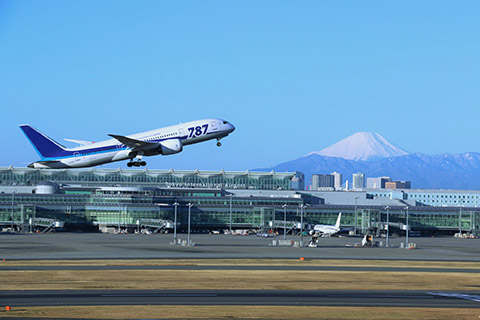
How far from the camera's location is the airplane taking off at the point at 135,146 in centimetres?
8456

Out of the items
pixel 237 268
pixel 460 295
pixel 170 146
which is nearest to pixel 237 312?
pixel 460 295

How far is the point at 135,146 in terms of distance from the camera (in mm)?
87062

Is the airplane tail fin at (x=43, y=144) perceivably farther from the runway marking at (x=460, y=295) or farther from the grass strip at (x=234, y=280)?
the runway marking at (x=460, y=295)

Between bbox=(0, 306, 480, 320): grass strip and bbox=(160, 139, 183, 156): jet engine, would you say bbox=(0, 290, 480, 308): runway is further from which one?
bbox=(160, 139, 183, 156): jet engine

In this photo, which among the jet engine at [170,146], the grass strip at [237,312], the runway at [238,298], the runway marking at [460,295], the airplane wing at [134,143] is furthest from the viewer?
the jet engine at [170,146]

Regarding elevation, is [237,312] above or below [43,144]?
below

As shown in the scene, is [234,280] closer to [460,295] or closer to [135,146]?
[135,146]

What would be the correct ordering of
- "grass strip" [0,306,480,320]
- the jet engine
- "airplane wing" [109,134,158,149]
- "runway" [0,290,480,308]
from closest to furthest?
1. "grass strip" [0,306,480,320]
2. "runway" [0,290,480,308]
3. "airplane wing" [109,134,158,149]
4. the jet engine

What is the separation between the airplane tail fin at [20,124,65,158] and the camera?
299 feet

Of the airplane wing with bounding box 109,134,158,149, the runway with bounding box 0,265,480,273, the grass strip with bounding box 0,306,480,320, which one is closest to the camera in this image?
the grass strip with bounding box 0,306,480,320

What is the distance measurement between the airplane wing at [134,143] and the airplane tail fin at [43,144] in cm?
897

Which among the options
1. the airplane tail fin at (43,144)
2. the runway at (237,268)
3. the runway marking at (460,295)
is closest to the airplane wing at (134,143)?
the airplane tail fin at (43,144)

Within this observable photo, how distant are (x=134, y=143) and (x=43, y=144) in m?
13.3

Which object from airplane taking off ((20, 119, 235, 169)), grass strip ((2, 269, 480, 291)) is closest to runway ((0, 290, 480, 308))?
grass strip ((2, 269, 480, 291))
